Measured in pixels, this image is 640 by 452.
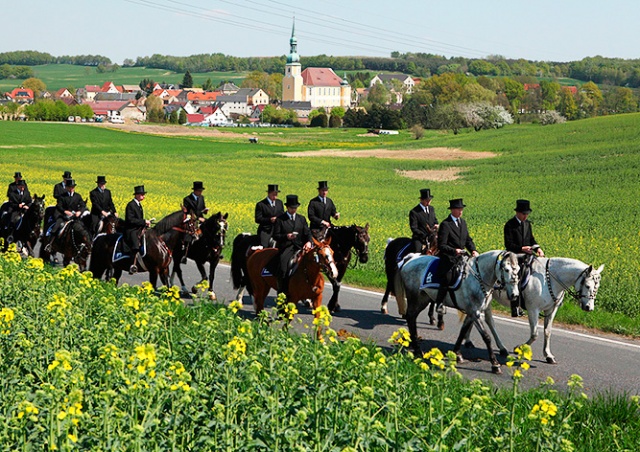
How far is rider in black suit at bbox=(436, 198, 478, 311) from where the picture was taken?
1444 centimetres

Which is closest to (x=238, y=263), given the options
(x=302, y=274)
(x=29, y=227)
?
(x=302, y=274)

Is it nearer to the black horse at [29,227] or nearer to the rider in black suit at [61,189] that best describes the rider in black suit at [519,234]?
the rider in black suit at [61,189]

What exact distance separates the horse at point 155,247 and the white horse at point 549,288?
25.1 feet

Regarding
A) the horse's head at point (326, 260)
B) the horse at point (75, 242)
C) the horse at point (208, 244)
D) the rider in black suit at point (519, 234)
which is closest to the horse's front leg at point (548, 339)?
the rider in black suit at point (519, 234)

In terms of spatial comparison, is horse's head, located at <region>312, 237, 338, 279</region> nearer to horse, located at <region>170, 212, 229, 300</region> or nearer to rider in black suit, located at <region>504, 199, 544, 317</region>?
rider in black suit, located at <region>504, 199, 544, 317</region>

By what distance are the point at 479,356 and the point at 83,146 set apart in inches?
3677

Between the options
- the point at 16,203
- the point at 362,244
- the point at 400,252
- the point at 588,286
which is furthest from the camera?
the point at 16,203

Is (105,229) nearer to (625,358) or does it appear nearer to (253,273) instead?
(253,273)

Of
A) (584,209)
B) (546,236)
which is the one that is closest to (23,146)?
(584,209)

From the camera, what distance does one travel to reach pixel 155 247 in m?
18.5

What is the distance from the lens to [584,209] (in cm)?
4244

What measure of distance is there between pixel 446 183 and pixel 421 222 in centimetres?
4680

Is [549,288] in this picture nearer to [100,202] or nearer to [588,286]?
[588,286]

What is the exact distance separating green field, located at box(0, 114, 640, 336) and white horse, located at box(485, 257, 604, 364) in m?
3.06
